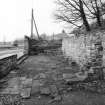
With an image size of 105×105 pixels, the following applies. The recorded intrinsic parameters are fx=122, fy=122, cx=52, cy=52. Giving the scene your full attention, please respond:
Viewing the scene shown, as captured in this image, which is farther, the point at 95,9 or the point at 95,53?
the point at 95,9

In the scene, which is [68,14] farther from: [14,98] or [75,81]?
[14,98]

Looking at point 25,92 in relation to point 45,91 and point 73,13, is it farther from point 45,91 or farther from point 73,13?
point 73,13

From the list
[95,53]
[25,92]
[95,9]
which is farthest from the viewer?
[95,9]

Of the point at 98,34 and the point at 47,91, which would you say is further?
the point at 98,34

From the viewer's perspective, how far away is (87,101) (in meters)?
2.82

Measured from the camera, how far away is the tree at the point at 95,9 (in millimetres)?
6277

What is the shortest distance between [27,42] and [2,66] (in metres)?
7.98

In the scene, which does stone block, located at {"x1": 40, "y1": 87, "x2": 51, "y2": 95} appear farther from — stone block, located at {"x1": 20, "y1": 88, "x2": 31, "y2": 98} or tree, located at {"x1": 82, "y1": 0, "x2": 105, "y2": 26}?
tree, located at {"x1": 82, "y1": 0, "x2": 105, "y2": 26}

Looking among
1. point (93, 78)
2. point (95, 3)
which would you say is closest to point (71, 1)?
point (95, 3)

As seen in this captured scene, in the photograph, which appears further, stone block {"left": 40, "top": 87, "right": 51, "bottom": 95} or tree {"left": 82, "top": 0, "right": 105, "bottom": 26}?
tree {"left": 82, "top": 0, "right": 105, "bottom": 26}

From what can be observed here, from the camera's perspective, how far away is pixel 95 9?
6.56m

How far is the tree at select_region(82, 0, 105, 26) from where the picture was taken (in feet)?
20.6

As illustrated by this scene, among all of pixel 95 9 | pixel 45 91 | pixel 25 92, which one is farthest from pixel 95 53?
pixel 95 9

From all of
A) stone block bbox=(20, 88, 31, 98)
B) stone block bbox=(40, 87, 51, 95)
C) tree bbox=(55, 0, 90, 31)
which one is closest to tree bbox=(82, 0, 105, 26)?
tree bbox=(55, 0, 90, 31)
